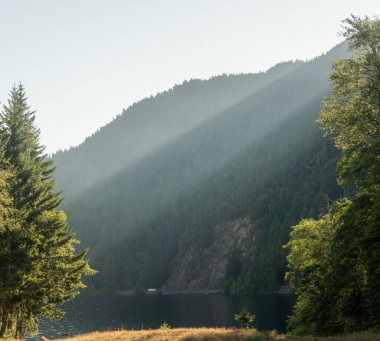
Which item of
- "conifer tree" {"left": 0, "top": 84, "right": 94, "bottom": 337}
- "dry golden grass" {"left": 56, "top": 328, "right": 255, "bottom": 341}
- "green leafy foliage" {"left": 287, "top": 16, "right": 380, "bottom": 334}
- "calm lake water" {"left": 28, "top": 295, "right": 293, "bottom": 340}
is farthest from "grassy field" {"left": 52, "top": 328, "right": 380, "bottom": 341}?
"calm lake water" {"left": 28, "top": 295, "right": 293, "bottom": 340}

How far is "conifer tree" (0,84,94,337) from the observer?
33.2 metres

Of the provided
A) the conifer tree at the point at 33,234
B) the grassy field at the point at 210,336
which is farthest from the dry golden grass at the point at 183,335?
the conifer tree at the point at 33,234

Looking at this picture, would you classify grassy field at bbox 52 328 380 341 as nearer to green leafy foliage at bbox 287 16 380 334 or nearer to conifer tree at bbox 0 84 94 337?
green leafy foliage at bbox 287 16 380 334

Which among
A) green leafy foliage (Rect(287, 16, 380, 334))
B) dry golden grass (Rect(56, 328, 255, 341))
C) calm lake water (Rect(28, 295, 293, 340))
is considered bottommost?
calm lake water (Rect(28, 295, 293, 340))

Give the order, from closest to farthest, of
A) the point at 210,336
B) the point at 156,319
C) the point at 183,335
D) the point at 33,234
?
the point at 210,336 → the point at 183,335 → the point at 33,234 → the point at 156,319

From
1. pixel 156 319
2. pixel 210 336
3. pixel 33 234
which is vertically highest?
pixel 33 234

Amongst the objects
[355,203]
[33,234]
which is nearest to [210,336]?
[355,203]

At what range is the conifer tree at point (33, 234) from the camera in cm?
3316

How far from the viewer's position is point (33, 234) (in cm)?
3391

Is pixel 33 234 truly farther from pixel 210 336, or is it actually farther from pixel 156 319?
pixel 156 319

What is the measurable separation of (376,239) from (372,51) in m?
12.1

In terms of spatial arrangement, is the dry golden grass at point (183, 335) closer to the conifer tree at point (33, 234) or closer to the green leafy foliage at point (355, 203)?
the green leafy foliage at point (355, 203)

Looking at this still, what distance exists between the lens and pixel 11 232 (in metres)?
31.8

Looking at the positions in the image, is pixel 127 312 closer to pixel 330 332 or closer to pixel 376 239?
pixel 330 332
